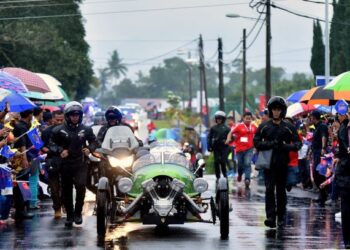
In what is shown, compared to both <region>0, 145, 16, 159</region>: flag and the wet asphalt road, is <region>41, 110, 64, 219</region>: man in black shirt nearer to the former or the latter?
the wet asphalt road

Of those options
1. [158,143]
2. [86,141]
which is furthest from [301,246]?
[86,141]

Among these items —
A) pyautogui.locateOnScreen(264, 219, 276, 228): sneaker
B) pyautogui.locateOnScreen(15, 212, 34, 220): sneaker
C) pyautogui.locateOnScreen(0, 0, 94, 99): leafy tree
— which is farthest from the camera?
pyautogui.locateOnScreen(0, 0, 94, 99): leafy tree

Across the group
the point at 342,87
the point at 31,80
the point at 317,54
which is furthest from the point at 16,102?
the point at 317,54

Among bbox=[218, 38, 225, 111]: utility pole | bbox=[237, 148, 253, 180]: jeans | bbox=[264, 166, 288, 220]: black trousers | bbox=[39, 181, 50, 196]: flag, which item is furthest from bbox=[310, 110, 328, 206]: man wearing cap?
bbox=[218, 38, 225, 111]: utility pole

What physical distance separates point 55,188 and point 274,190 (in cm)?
399

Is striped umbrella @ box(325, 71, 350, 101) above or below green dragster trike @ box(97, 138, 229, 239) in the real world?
above

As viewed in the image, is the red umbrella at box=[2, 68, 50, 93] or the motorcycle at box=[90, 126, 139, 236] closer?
the motorcycle at box=[90, 126, 139, 236]

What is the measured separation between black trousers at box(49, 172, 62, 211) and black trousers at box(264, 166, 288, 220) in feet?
12.6

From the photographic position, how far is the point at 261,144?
18.2 meters

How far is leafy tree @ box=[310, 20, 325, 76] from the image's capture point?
73125mm

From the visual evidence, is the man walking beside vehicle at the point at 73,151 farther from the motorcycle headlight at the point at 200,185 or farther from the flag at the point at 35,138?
the motorcycle headlight at the point at 200,185

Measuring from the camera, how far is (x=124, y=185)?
1675 cm

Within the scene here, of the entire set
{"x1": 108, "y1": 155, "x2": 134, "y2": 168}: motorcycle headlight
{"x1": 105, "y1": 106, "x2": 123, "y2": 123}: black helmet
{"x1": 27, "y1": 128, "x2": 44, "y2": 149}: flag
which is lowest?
{"x1": 108, "y1": 155, "x2": 134, "y2": 168}: motorcycle headlight

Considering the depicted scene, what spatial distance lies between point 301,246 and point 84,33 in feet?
235
